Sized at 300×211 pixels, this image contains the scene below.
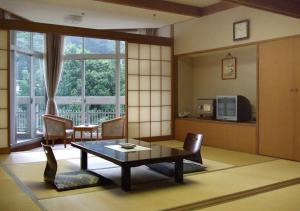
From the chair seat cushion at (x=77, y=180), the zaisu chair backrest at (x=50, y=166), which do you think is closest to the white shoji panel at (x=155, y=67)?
the chair seat cushion at (x=77, y=180)

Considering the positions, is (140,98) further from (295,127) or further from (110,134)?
(295,127)

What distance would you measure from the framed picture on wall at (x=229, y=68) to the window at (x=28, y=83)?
386 cm

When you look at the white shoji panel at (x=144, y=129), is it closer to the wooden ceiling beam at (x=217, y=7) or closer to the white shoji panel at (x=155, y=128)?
the white shoji panel at (x=155, y=128)

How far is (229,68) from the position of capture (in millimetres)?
6371

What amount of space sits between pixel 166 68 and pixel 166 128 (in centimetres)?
130

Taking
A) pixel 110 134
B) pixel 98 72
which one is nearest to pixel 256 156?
pixel 110 134

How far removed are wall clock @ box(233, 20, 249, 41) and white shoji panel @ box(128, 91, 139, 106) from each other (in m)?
2.26

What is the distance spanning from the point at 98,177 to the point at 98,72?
437 cm

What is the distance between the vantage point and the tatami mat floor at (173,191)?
2.89 metres

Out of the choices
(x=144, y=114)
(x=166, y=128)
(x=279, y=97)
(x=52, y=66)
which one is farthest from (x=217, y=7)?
(x=52, y=66)

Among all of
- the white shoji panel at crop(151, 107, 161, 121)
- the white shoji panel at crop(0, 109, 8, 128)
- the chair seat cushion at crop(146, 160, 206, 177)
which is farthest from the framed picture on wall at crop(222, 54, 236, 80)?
the white shoji panel at crop(0, 109, 8, 128)

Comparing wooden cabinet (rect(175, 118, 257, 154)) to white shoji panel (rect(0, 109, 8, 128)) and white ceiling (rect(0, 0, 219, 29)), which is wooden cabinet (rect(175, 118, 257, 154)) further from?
white shoji panel (rect(0, 109, 8, 128))

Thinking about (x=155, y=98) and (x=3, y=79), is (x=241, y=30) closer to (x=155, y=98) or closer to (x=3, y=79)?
(x=155, y=98)

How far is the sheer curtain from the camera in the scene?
7152 mm
